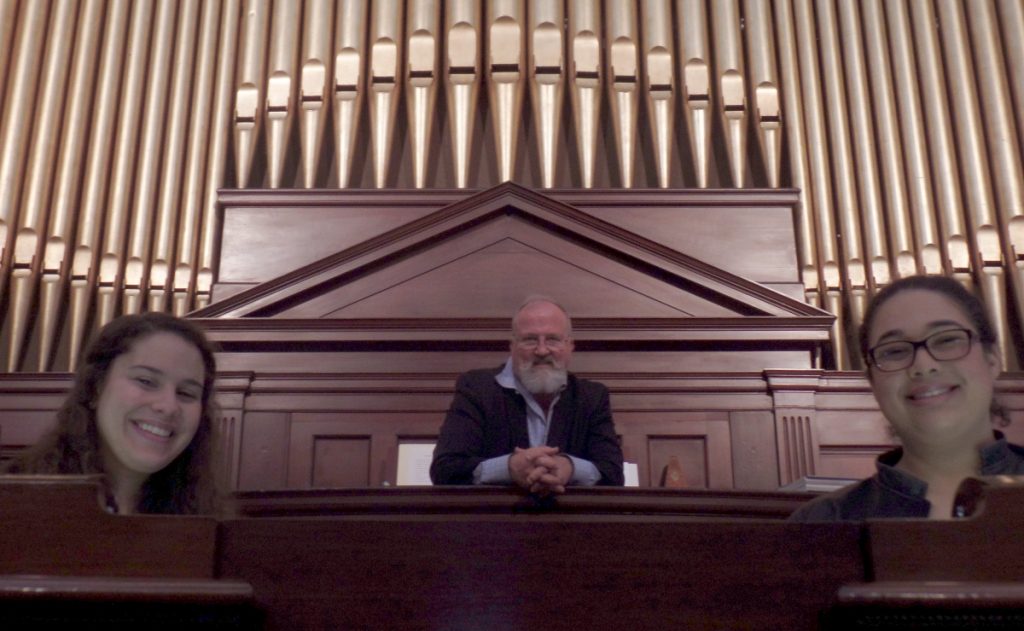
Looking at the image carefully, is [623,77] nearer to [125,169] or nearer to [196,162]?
[196,162]

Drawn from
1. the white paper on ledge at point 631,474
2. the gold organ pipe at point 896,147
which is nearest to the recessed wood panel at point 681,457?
the white paper on ledge at point 631,474

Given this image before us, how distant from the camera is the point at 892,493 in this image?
2.17 m

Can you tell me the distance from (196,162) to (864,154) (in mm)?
3724

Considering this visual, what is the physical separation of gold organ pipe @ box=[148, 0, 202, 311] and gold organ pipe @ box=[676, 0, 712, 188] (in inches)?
113

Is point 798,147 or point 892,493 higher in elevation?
point 798,147

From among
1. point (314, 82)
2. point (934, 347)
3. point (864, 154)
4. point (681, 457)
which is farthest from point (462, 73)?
point (934, 347)

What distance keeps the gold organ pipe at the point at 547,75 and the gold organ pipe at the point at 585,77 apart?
7cm

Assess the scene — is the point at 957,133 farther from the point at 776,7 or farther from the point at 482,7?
the point at 482,7

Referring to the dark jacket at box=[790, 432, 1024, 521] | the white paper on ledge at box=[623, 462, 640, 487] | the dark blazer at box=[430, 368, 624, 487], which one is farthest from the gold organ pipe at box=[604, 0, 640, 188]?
the dark jacket at box=[790, 432, 1024, 521]

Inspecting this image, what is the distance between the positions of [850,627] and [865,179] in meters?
4.89

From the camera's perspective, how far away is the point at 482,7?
654 cm

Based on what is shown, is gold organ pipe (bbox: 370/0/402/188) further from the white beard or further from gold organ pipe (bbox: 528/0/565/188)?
the white beard

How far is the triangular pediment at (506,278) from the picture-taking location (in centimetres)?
490

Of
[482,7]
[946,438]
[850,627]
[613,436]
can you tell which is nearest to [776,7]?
[482,7]
